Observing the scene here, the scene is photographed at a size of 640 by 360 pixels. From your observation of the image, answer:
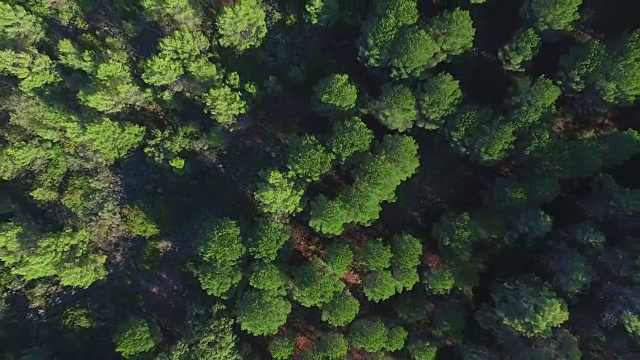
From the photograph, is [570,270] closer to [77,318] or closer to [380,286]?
[380,286]

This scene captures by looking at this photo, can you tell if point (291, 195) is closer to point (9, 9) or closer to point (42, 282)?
point (42, 282)

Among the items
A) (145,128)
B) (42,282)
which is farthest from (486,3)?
(42,282)

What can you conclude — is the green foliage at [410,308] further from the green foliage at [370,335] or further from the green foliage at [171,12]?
the green foliage at [171,12]

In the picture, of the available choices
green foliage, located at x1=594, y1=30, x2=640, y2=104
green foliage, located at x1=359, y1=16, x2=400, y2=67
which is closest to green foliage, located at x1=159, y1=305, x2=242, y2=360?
green foliage, located at x1=359, y1=16, x2=400, y2=67

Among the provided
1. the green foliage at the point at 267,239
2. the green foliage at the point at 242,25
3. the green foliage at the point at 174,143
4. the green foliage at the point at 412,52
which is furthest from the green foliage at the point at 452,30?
the green foliage at the point at 174,143

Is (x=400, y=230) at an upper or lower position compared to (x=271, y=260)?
upper

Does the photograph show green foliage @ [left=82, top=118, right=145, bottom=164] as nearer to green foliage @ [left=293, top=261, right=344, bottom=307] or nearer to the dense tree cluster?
the dense tree cluster
